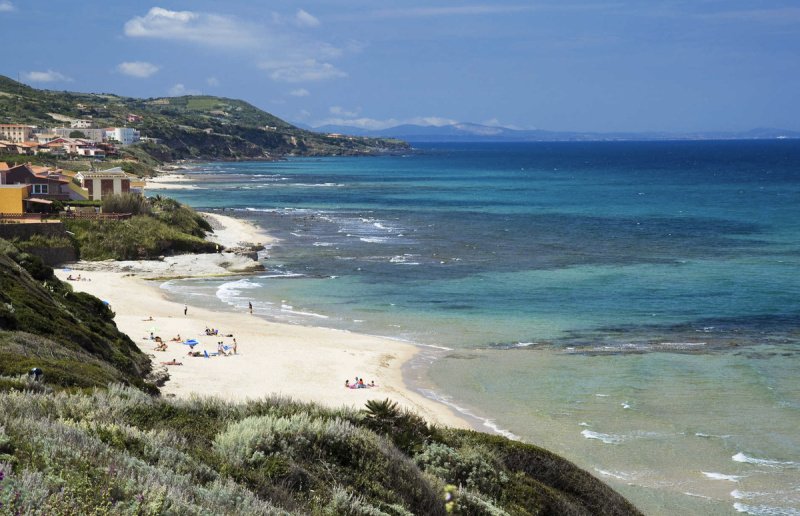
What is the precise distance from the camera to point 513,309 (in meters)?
37.7

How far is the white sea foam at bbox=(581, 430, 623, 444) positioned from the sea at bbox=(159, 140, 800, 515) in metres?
0.05

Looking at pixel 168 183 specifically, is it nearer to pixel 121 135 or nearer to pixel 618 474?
pixel 121 135

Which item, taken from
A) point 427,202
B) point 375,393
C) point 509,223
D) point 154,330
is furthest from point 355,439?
point 427,202

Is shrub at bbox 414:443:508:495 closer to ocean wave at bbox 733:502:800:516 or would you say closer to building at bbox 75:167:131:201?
ocean wave at bbox 733:502:800:516

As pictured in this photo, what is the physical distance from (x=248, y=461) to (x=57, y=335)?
13797 millimetres

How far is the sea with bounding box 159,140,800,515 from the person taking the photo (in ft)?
66.8

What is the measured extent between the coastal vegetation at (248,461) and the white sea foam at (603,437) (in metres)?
7.98

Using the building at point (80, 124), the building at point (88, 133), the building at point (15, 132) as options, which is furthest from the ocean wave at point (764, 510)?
the building at point (80, 124)

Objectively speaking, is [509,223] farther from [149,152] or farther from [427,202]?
[149,152]

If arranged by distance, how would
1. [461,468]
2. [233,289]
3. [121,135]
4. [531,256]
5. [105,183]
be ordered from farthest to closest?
[121,135], [105,183], [531,256], [233,289], [461,468]

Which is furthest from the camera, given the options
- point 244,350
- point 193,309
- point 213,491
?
point 193,309

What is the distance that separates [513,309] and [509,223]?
121 feet

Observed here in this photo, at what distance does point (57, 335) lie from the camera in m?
21.0

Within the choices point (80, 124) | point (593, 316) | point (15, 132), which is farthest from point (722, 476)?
point (80, 124)
